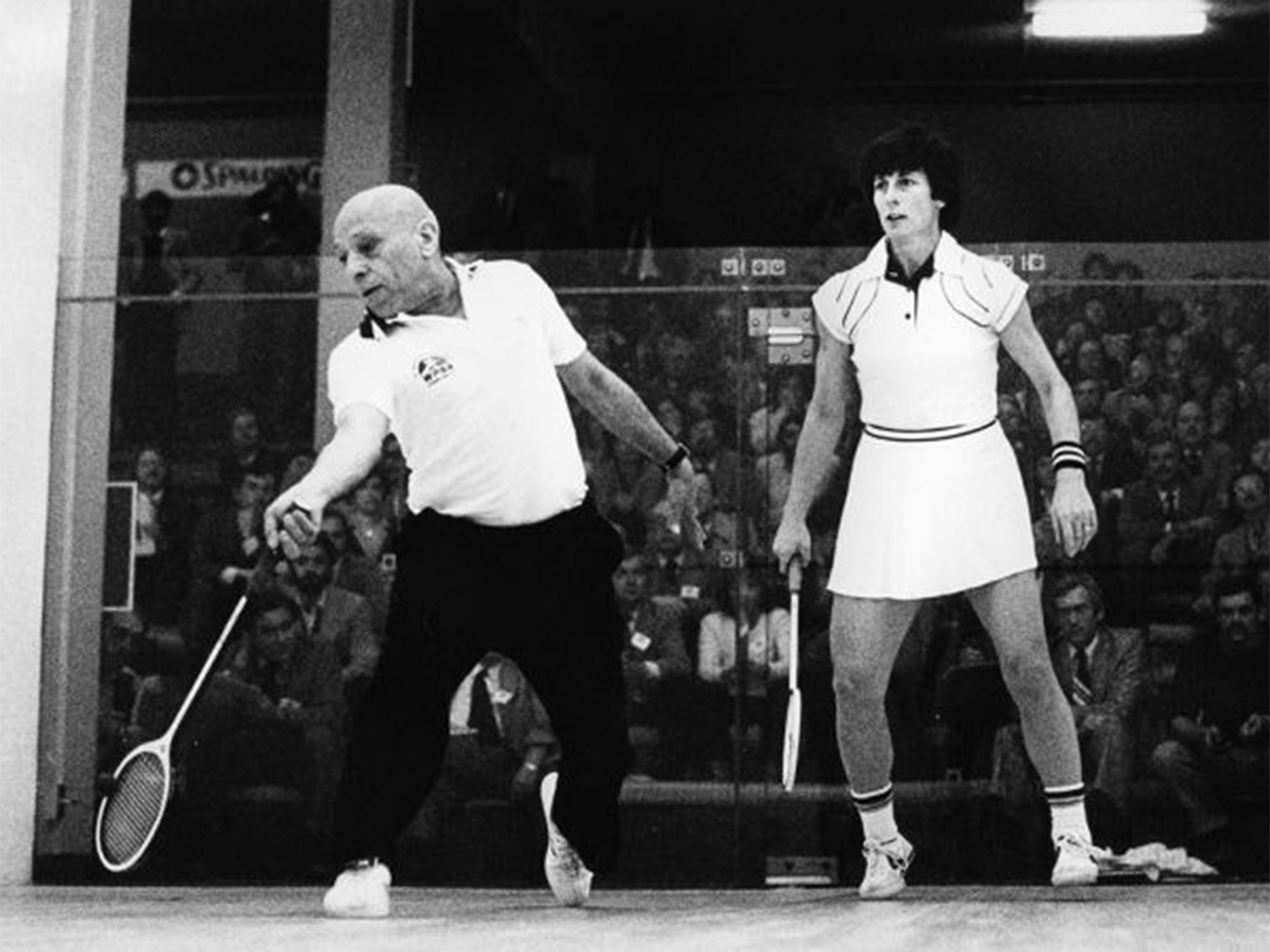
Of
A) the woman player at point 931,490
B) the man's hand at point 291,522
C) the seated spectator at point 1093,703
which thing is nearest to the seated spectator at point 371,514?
the seated spectator at point 1093,703

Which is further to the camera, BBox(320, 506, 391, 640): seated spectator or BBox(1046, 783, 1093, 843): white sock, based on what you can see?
BBox(320, 506, 391, 640): seated spectator

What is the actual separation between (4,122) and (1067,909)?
3494mm

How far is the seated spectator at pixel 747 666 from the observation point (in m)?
7.07

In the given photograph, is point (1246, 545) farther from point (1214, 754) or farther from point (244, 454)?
point (244, 454)

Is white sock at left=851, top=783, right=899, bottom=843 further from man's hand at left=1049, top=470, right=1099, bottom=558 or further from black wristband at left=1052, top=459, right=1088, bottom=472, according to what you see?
black wristband at left=1052, top=459, right=1088, bottom=472

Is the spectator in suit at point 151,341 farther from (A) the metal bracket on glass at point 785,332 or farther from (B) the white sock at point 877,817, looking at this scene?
(B) the white sock at point 877,817

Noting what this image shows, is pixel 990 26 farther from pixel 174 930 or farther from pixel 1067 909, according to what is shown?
pixel 174 930

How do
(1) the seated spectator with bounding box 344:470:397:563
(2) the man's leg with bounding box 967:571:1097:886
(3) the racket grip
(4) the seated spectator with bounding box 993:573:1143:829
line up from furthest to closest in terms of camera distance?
(1) the seated spectator with bounding box 344:470:397:563
(4) the seated spectator with bounding box 993:573:1143:829
(3) the racket grip
(2) the man's leg with bounding box 967:571:1097:886

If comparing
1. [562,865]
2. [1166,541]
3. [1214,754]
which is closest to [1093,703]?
[1214,754]

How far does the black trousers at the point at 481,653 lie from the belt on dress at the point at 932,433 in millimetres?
806

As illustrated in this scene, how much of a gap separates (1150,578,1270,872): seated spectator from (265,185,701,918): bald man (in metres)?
2.46

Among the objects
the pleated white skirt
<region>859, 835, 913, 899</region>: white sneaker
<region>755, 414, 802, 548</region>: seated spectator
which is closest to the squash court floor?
<region>859, 835, 913, 899</region>: white sneaker

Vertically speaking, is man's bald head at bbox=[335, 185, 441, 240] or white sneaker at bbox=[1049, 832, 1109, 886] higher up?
man's bald head at bbox=[335, 185, 441, 240]

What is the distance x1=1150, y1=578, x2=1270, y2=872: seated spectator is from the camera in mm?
6961
